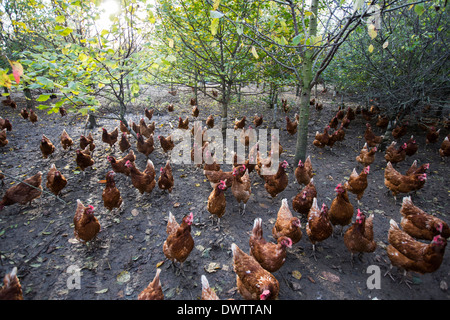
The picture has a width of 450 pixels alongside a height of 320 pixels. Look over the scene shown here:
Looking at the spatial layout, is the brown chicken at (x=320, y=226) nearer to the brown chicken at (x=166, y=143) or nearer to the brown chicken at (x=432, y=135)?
the brown chicken at (x=166, y=143)

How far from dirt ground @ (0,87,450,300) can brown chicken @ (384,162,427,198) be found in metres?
0.44

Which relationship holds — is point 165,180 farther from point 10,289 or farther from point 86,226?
point 10,289

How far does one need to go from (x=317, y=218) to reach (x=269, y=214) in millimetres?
1449

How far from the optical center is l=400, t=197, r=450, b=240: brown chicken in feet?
11.5

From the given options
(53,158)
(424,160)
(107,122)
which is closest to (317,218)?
(424,160)

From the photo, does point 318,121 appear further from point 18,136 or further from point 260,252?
point 18,136

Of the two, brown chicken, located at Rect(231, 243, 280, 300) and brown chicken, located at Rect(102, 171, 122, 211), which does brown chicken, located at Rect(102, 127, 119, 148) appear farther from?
brown chicken, located at Rect(231, 243, 280, 300)

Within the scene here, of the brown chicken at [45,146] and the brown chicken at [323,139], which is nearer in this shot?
the brown chicken at [45,146]

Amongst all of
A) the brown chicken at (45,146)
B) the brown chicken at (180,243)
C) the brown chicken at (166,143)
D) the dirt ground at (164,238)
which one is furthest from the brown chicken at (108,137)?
the brown chicken at (180,243)

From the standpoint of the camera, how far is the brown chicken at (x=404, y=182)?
4.78 m

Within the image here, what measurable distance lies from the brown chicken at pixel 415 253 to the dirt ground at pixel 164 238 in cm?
42

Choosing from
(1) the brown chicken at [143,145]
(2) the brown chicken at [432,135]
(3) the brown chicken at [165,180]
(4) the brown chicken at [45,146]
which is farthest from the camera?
(2) the brown chicken at [432,135]

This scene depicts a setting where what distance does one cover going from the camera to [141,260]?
3.79m

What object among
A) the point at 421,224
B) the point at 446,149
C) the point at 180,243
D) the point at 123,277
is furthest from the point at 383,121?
the point at 123,277
